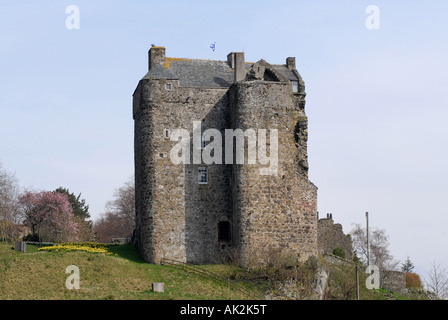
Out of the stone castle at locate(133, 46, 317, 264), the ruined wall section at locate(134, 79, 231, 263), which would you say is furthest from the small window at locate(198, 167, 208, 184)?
the ruined wall section at locate(134, 79, 231, 263)

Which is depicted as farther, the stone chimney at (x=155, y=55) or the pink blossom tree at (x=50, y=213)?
the pink blossom tree at (x=50, y=213)

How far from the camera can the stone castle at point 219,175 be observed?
47688mm

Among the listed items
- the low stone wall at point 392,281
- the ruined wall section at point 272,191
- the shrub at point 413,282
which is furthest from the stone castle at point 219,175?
the shrub at point 413,282

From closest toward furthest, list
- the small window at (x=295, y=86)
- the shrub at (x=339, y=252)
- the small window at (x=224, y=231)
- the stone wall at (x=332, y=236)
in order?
the small window at (x=224, y=231) < the small window at (x=295, y=86) < the shrub at (x=339, y=252) < the stone wall at (x=332, y=236)

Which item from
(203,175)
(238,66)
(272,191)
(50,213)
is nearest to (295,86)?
(238,66)

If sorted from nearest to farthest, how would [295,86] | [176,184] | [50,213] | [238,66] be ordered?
[176,184] < [238,66] < [295,86] < [50,213]

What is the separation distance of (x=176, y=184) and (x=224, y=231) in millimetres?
4632

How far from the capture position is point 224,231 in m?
49.4

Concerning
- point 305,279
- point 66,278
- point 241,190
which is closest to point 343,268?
point 305,279

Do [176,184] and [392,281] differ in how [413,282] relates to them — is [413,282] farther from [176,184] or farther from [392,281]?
[176,184]

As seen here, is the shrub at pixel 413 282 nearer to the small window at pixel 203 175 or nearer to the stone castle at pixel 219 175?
the stone castle at pixel 219 175

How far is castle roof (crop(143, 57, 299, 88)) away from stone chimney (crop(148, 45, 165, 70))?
0.33m

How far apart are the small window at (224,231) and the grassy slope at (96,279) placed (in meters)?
4.35

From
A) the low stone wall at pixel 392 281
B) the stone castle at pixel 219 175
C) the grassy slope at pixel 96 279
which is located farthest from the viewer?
the low stone wall at pixel 392 281
